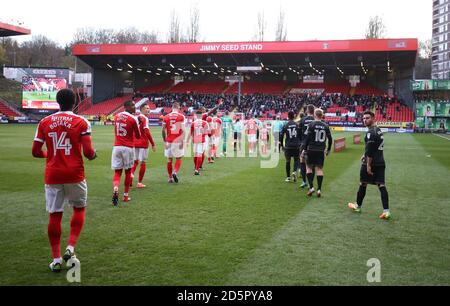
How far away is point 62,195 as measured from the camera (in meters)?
5.27

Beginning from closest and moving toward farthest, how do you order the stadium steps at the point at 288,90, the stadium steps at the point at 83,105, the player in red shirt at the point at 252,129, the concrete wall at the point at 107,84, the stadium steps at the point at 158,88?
1. the player in red shirt at the point at 252,129
2. the stadium steps at the point at 288,90
3. the stadium steps at the point at 83,105
4. the concrete wall at the point at 107,84
5. the stadium steps at the point at 158,88

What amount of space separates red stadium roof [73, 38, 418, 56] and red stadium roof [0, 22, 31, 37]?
6.72m

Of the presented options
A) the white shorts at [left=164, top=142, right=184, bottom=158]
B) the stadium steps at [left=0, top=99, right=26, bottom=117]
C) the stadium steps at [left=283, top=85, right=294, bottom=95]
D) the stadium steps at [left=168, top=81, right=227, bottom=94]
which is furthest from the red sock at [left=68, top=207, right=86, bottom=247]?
the stadium steps at [left=168, top=81, right=227, bottom=94]

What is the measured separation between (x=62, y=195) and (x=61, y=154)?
53 centimetres

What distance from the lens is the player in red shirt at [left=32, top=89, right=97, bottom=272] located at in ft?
16.8

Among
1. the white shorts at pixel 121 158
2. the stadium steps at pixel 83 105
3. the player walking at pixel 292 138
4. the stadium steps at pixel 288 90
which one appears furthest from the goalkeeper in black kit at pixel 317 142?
the stadium steps at pixel 83 105

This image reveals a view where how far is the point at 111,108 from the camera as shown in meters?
57.9

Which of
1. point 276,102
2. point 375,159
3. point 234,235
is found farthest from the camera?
point 276,102

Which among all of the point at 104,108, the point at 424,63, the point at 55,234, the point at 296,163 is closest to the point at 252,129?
the point at 296,163

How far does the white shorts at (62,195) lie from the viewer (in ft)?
17.1

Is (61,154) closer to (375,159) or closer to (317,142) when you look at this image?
(375,159)

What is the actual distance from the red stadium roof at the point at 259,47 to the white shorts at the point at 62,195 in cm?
4521

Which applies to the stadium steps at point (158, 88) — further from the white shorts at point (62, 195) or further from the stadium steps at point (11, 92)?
the white shorts at point (62, 195)

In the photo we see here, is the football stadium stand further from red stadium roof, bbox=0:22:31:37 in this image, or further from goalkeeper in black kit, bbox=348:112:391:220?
goalkeeper in black kit, bbox=348:112:391:220
